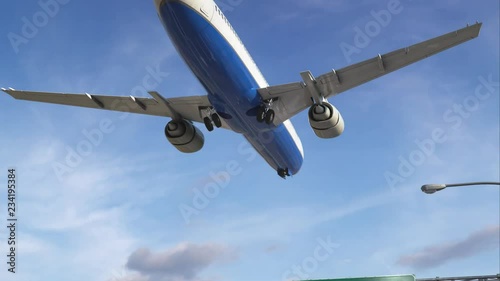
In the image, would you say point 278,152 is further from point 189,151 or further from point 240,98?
point 240,98

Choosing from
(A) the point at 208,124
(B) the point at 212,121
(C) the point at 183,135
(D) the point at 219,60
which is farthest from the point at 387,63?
(C) the point at 183,135

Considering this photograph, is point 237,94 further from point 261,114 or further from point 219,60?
point 219,60

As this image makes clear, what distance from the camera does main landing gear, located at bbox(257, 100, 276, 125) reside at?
31.3m

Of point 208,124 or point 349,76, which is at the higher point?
point 349,76

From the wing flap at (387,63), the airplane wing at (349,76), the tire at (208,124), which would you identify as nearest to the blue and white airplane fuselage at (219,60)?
the airplane wing at (349,76)

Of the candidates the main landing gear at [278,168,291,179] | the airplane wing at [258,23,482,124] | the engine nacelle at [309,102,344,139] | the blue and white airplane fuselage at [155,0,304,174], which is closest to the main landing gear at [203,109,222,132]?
the blue and white airplane fuselage at [155,0,304,174]

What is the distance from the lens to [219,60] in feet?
87.9

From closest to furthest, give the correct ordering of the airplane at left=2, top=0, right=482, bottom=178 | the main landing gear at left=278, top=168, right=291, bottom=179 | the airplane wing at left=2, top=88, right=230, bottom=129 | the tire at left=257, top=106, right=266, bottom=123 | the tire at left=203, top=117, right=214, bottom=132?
1. the airplane at left=2, top=0, right=482, bottom=178
2. the tire at left=257, top=106, right=266, bottom=123
3. the tire at left=203, top=117, right=214, bottom=132
4. the airplane wing at left=2, top=88, right=230, bottom=129
5. the main landing gear at left=278, top=168, right=291, bottom=179

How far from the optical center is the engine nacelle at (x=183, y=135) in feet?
119

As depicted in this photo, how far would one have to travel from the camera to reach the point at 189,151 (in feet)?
122

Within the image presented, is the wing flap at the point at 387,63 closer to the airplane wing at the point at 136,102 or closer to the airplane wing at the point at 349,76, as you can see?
the airplane wing at the point at 349,76

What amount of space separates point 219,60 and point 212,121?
8.34m

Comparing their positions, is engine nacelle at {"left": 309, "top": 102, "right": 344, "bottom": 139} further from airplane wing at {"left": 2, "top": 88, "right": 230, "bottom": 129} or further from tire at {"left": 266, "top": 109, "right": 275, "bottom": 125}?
airplane wing at {"left": 2, "top": 88, "right": 230, "bottom": 129}

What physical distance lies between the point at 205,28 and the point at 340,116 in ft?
36.2
